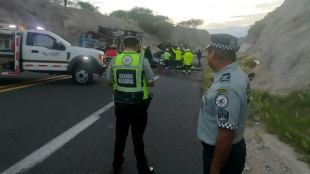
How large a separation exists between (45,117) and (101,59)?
673cm

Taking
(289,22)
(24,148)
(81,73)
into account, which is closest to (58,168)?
(24,148)

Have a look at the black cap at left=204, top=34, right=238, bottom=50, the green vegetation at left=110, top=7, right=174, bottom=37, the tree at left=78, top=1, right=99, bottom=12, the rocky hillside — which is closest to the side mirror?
the black cap at left=204, top=34, right=238, bottom=50

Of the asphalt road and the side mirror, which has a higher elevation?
the side mirror

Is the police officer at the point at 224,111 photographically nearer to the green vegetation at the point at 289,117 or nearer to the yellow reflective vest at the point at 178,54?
the green vegetation at the point at 289,117

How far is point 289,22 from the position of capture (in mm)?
22984

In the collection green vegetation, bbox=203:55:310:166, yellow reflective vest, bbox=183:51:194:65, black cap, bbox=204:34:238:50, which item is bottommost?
green vegetation, bbox=203:55:310:166

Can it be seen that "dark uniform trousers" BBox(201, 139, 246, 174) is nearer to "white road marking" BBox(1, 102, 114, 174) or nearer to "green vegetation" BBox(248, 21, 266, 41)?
"white road marking" BBox(1, 102, 114, 174)

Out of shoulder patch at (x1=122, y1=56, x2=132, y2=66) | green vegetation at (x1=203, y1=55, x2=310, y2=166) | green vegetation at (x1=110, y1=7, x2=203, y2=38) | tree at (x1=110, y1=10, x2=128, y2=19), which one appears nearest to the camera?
shoulder patch at (x1=122, y1=56, x2=132, y2=66)

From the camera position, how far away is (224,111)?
2389 mm

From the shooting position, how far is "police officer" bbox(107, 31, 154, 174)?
439cm

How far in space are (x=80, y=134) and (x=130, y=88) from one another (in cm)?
253

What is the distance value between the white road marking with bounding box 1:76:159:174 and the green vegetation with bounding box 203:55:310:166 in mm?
4088

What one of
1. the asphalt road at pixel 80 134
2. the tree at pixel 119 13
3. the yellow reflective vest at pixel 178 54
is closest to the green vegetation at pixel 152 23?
the tree at pixel 119 13

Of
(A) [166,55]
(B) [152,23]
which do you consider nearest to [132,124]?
(A) [166,55]
